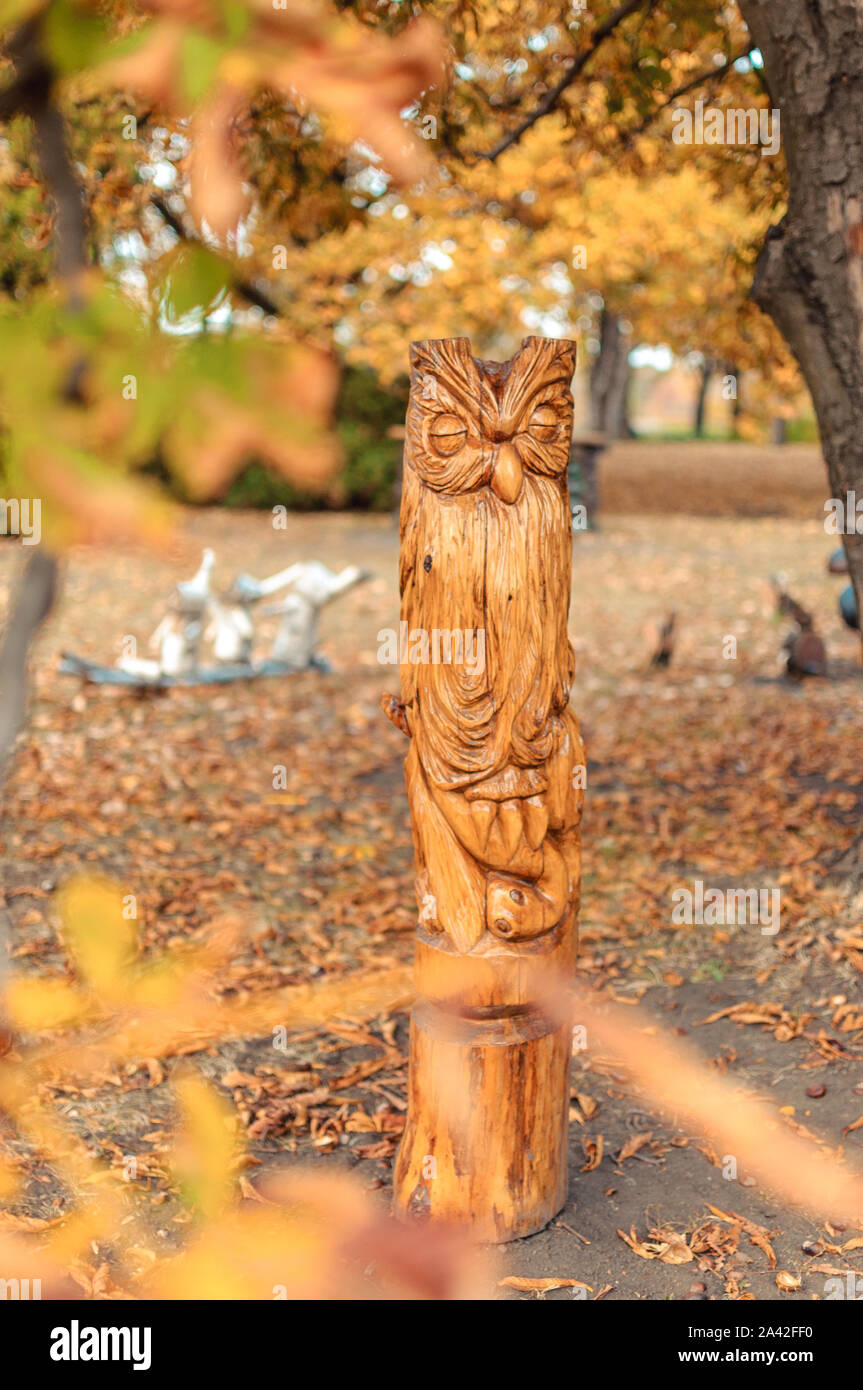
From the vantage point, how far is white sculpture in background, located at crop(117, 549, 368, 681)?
29.2 feet

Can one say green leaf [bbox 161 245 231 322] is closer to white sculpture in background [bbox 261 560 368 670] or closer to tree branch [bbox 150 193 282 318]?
tree branch [bbox 150 193 282 318]

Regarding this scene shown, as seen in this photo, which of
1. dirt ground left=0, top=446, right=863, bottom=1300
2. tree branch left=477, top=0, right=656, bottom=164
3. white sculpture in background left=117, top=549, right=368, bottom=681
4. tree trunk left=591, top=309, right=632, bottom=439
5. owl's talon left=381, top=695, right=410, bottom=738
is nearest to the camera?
owl's talon left=381, top=695, right=410, bottom=738

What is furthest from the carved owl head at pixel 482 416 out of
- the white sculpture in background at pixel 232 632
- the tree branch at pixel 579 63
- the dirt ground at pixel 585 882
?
the white sculpture in background at pixel 232 632

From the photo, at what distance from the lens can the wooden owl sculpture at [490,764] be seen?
9.83 feet

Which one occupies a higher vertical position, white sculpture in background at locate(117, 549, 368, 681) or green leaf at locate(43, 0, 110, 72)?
green leaf at locate(43, 0, 110, 72)

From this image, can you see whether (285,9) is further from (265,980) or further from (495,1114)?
(265,980)

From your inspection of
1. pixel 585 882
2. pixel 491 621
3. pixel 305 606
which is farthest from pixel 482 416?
pixel 305 606

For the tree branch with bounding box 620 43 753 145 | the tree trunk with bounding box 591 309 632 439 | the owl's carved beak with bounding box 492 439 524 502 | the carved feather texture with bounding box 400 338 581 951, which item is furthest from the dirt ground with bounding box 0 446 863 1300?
the tree trunk with bounding box 591 309 632 439

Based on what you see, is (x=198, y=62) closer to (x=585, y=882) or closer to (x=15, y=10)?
(x=15, y=10)

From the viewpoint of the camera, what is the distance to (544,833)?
3.13 meters

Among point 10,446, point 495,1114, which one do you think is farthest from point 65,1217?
point 10,446

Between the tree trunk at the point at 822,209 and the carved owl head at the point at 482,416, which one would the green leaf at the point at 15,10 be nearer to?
the carved owl head at the point at 482,416

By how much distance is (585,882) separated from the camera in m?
5.66

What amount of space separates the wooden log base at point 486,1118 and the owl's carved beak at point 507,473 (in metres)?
1.35
